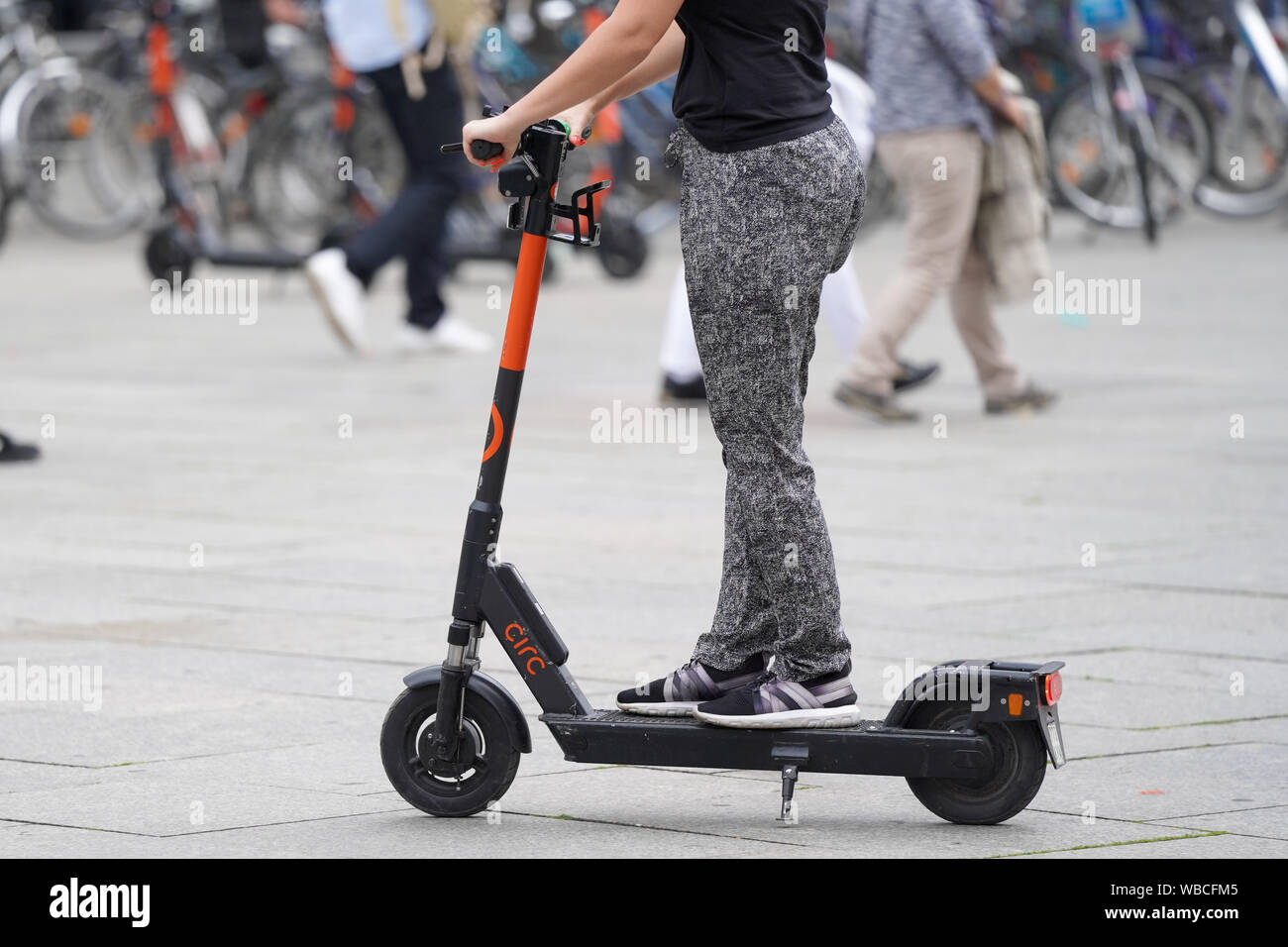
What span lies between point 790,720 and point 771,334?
0.64 m

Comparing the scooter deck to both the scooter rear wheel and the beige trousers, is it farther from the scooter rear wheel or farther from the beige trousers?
the beige trousers

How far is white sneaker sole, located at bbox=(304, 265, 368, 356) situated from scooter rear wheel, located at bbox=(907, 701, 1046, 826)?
7.41m

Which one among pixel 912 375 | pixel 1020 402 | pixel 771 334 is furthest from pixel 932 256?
pixel 771 334

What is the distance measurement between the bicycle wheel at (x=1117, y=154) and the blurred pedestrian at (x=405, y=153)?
21.6ft

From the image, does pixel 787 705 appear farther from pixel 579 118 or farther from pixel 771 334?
pixel 579 118

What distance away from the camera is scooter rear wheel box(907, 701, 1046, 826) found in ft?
12.9

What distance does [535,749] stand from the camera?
464 centimetres

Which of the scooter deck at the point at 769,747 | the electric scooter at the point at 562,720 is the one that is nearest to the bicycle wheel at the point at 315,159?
the electric scooter at the point at 562,720

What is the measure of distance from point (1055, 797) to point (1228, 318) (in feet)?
28.2

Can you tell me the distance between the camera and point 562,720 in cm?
400

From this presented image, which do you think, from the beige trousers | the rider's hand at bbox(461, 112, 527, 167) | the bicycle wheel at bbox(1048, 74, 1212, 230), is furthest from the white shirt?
the rider's hand at bbox(461, 112, 527, 167)
